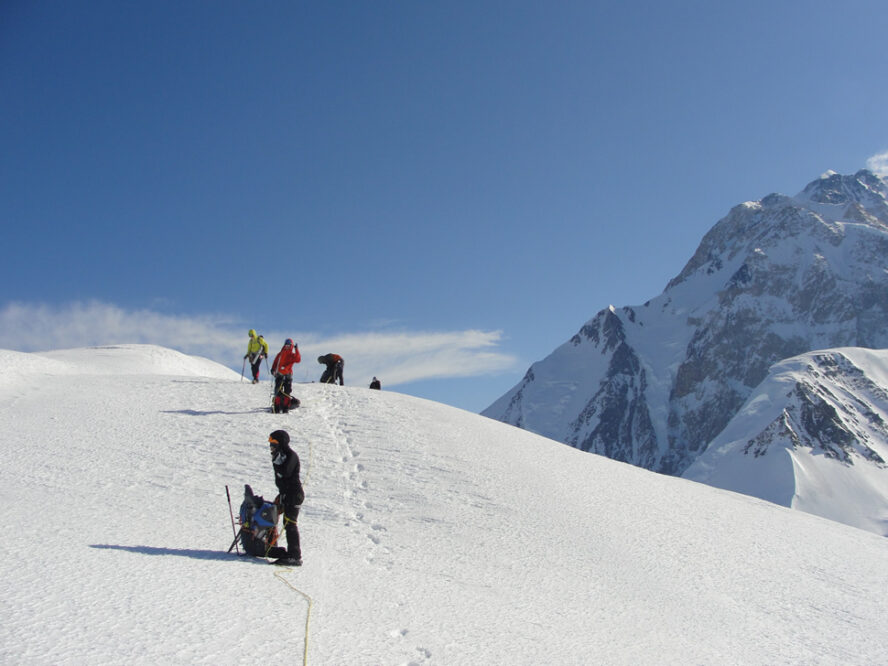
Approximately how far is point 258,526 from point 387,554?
227cm

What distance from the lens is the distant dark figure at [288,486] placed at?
8492 millimetres

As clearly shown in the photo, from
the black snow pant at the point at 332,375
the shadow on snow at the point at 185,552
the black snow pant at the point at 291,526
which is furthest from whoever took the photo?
the black snow pant at the point at 332,375

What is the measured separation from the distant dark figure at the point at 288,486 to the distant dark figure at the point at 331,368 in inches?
677

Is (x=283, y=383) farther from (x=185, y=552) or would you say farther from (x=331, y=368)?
(x=185, y=552)

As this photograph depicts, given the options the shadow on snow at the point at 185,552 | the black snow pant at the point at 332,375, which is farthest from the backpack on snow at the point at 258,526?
the black snow pant at the point at 332,375

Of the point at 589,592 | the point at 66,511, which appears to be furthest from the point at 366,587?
the point at 66,511

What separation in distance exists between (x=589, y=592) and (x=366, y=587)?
369 centimetres

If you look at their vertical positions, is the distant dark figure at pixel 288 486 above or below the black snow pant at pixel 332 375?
below

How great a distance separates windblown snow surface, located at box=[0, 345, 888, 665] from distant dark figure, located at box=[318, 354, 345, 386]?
21.3ft

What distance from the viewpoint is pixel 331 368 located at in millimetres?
26016

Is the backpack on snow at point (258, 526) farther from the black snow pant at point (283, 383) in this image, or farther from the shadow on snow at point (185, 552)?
the black snow pant at point (283, 383)

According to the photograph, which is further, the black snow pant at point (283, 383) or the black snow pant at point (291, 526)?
the black snow pant at point (283, 383)

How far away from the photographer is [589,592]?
9.13 m

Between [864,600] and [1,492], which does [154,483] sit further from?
[864,600]
